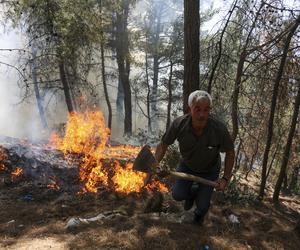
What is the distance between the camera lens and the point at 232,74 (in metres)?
12.0

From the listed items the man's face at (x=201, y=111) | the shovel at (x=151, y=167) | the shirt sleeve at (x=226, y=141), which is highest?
the man's face at (x=201, y=111)

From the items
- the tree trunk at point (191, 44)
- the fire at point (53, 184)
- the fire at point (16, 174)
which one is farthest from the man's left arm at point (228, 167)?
the fire at point (16, 174)

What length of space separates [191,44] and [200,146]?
4036mm

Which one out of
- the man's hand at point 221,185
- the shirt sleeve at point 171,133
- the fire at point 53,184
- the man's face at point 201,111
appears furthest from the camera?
the fire at point 53,184

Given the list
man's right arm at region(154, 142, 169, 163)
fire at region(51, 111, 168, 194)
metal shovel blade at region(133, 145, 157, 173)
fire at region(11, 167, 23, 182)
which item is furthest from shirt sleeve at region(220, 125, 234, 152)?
fire at region(11, 167, 23, 182)

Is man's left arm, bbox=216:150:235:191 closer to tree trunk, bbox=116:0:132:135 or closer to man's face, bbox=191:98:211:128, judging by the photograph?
man's face, bbox=191:98:211:128

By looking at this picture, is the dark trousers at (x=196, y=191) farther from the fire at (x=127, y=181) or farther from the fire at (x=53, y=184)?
the fire at (x=53, y=184)

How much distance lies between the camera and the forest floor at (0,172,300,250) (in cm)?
486

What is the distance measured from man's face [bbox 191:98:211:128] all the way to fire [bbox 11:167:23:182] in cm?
574

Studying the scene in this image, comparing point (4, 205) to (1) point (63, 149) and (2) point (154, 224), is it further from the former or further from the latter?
(2) point (154, 224)

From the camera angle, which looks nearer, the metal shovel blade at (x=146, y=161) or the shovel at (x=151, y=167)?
the shovel at (x=151, y=167)

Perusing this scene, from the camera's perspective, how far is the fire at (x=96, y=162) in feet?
27.0

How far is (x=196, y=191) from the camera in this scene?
5.37 m

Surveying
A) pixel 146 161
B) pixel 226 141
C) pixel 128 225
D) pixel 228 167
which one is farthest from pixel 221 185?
pixel 128 225
